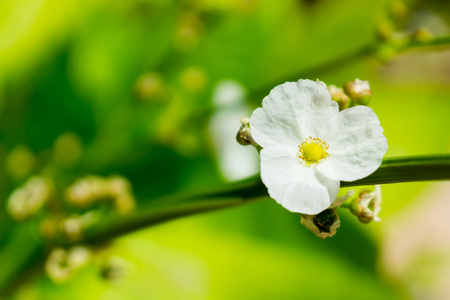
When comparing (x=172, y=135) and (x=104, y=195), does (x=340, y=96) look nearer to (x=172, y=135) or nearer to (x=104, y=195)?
(x=104, y=195)

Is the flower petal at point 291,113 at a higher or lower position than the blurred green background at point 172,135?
higher

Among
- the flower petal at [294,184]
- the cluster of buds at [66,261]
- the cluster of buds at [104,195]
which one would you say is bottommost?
the cluster of buds at [66,261]

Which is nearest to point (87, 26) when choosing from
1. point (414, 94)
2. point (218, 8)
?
point (218, 8)

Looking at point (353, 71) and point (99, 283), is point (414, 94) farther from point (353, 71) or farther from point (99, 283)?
point (99, 283)

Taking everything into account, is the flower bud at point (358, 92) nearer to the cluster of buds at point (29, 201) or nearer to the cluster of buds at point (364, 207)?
the cluster of buds at point (364, 207)

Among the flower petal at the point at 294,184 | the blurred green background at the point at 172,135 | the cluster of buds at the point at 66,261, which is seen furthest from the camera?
the blurred green background at the point at 172,135

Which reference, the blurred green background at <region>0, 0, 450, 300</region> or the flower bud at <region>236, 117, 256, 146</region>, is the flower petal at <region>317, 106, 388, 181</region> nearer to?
the flower bud at <region>236, 117, 256, 146</region>

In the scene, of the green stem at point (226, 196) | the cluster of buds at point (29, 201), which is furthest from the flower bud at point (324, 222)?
the cluster of buds at point (29, 201)

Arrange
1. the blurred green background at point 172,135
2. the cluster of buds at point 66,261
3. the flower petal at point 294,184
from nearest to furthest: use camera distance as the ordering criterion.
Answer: the flower petal at point 294,184
the cluster of buds at point 66,261
the blurred green background at point 172,135

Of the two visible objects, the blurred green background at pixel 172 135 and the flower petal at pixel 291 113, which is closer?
the flower petal at pixel 291 113
